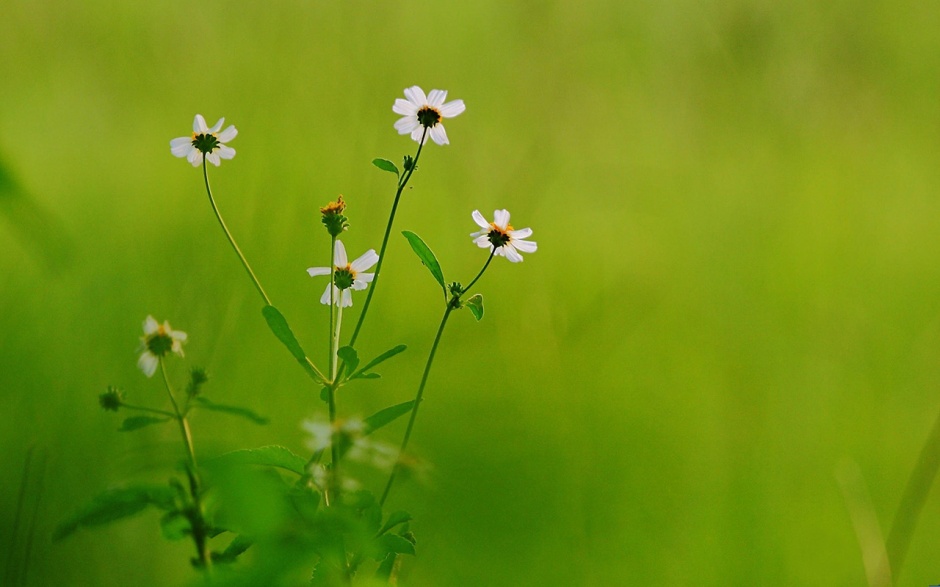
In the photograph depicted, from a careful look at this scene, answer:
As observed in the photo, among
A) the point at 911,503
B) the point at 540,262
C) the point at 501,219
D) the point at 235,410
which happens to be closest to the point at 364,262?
the point at 501,219

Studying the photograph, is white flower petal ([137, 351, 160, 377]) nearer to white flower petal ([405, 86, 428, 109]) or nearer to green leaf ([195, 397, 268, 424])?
green leaf ([195, 397, 268, 424])

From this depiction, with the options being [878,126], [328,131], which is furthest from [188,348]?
[878,126]

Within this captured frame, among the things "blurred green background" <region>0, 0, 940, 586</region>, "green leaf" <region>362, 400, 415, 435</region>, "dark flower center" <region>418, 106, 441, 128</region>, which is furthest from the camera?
"blurred green background" <region>0, 0, 940, 586</region>

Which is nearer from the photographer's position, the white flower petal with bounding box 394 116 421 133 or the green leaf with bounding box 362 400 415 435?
the green leaf with bounding box 362 400 415 435

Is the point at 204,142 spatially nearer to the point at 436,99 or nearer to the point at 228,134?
the point at 228,134

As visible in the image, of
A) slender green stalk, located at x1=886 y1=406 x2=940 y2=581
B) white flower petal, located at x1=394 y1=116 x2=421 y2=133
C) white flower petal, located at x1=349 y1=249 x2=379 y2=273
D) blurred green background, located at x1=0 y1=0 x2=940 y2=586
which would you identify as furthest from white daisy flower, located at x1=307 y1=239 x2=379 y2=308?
slender green stalk, located at x1=886 y1=406 x2=940 y2=581

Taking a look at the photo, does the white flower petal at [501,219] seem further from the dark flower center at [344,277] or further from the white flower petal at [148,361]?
the white flower petal at [148,361]
